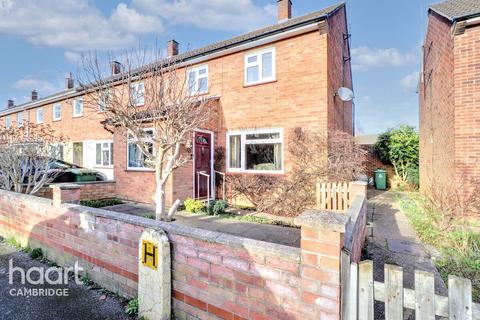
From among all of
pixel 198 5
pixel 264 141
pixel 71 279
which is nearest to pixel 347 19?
pixel 198 5

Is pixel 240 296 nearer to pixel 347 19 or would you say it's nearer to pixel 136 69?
pixel 136 69

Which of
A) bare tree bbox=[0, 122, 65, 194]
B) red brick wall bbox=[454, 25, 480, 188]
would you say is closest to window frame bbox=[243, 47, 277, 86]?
red brick wall bbox=[454, 25, 480, 188]

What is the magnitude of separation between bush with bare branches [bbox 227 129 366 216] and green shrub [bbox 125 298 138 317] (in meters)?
5.31

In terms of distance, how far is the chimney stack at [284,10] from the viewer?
1065cm

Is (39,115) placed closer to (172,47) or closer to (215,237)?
(172,47)

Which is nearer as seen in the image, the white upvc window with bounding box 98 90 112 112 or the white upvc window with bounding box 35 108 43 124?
the white upvc window with bounding box 98 90 112 112

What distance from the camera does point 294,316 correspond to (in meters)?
1.99

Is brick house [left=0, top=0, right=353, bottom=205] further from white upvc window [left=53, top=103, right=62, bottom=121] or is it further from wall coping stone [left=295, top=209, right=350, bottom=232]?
white upvc window [left=53, top=103, right=62, bottom=121]

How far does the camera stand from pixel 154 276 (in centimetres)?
262

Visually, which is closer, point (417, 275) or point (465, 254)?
point (417, 275)

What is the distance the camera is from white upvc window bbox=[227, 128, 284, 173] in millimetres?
8547

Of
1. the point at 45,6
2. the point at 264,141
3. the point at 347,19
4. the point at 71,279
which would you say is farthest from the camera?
the point at 347,19

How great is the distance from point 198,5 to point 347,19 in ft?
23.5

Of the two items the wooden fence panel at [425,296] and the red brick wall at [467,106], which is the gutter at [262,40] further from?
the wooden fence panel at [425,296]
